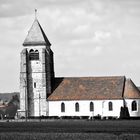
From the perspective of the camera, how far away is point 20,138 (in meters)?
62.9

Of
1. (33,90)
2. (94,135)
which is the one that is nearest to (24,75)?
(33,90)

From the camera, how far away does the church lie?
12812 cm

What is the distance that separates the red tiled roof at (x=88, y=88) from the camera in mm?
128875

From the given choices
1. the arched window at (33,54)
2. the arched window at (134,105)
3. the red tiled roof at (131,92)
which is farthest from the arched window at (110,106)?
the arched window at (33,54)

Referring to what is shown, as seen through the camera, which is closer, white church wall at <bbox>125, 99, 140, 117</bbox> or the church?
white church wall at <bbox>125, 99, 140, 117</bbox>

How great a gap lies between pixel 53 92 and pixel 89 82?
639 centimetres

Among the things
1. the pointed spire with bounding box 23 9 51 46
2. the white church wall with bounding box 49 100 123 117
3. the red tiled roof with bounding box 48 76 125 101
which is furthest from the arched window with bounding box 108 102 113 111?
the pointed spire with bounding box 23 9 51 46

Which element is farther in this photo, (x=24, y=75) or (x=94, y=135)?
(x=24, y=75)

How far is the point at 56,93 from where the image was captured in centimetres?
13088

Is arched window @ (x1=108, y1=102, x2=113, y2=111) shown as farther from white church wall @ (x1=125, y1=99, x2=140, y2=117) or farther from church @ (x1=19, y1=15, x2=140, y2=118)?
white church wall @ (x1=125, y1=99, x2=140, y2=117)

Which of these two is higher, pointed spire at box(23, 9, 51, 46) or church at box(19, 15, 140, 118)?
pointed spire at box(23, 9, 51, 46)

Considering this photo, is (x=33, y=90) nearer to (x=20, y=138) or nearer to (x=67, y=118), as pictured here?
(x=67, y=118)

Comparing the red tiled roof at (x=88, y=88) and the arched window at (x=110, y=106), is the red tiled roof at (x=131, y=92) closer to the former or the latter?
the red tiled roof at (x=88, y=88)

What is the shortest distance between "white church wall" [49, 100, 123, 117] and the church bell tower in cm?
154
